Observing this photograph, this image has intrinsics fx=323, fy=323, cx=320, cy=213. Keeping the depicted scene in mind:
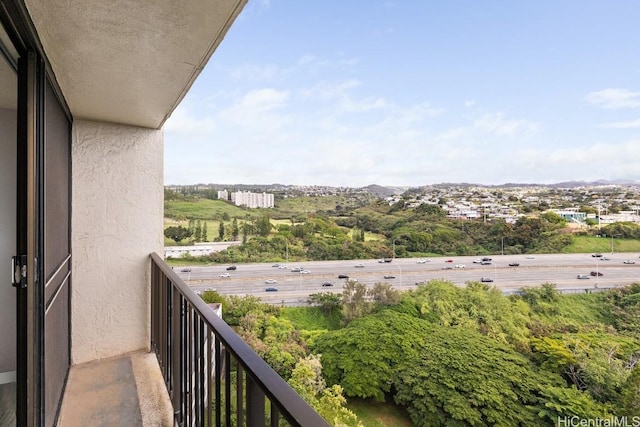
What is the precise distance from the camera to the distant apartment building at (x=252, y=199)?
11.1m

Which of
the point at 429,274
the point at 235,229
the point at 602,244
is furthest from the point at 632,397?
the point at 235,229

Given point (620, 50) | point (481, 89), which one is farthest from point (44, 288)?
point (620, 50)

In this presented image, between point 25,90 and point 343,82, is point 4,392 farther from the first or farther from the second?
point 343,82

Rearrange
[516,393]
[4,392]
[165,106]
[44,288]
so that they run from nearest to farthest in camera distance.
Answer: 1. [4,392]
2. [44,288]
3. [165,106]
4. [516,393]

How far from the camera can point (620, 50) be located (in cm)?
2206

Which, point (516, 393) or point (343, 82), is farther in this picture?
point (343, 82)

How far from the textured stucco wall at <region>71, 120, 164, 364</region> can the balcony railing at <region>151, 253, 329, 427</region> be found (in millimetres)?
326

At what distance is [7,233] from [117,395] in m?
1.38

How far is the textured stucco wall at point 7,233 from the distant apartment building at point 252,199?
32.7 feet

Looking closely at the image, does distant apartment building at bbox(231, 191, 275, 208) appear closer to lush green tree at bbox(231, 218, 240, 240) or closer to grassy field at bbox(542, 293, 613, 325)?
lush green tree at bbox(231, 218, 240, 240)

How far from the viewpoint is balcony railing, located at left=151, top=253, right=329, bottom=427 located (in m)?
0.50

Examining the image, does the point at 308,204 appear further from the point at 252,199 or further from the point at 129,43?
the point at 129,43

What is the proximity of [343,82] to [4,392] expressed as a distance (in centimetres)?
2569

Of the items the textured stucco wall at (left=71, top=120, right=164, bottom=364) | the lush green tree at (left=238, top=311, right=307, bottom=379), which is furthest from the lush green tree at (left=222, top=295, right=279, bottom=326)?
the textured stucco wall at (left=71, top=120, right=164, bottom=364)
